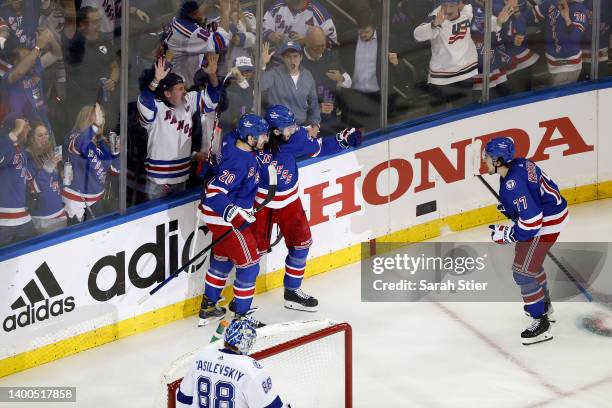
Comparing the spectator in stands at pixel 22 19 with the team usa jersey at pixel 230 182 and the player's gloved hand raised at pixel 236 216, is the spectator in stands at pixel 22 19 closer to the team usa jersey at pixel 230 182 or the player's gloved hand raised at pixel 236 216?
the team usa jersey at pixel 230 182

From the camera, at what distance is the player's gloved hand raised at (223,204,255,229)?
757 centimetres

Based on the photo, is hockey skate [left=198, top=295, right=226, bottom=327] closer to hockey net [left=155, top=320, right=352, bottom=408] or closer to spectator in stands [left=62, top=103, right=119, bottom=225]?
spectator in stands [left=62, top=103, right=119, bottom=225]

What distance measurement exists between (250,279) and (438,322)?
3.55 ft

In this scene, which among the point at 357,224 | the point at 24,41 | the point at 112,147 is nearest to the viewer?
the point at 24,41

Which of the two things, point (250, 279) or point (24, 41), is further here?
point (250, 279)

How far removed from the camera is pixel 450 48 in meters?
9.02

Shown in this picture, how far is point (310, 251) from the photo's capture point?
28.2ft

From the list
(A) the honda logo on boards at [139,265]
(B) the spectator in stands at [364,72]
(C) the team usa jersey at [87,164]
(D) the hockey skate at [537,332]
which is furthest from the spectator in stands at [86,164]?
(D) the hockey skate at [537,332]

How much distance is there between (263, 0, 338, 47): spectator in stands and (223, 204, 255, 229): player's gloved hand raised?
1.08 metres

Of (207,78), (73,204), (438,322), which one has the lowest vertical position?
(438,322)

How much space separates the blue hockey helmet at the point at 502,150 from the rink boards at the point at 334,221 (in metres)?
1.28

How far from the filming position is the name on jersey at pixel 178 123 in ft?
25.6

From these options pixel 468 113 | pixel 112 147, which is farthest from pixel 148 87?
pixel 468 113

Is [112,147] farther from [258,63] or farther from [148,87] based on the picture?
[258,63]
